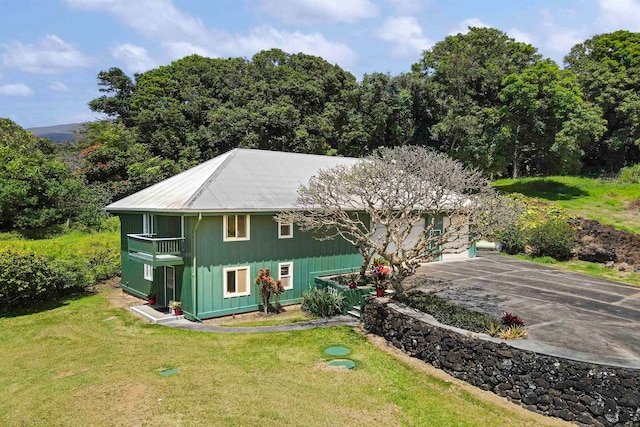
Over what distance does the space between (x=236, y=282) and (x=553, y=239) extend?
16.5m

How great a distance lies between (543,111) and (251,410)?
95.4 ft

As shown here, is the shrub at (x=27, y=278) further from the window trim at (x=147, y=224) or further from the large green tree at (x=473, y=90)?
the large green tree at (x=473, y=90)

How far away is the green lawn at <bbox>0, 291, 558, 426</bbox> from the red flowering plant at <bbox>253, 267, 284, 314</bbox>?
226 cm

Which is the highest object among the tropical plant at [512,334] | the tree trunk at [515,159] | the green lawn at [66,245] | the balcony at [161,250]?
the tree trunk at [515,159]

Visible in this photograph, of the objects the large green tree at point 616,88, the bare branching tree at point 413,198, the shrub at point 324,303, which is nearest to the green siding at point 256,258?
the shrub at point 324,303

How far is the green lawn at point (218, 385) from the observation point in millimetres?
8070

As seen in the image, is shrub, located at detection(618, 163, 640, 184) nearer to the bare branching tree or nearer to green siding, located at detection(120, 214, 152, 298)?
the bare branching tree

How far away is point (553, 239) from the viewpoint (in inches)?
838

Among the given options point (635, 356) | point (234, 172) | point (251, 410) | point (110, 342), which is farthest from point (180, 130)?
point (635, 356)

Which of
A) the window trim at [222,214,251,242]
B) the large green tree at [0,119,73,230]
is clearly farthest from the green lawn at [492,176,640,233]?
the large green tree at [0,119,73,230]

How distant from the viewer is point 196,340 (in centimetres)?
1222

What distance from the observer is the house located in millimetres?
14141

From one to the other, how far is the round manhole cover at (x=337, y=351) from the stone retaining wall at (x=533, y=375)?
1.68 m

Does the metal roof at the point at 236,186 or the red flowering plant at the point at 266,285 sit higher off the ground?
the metal roof at the point at 236,186
